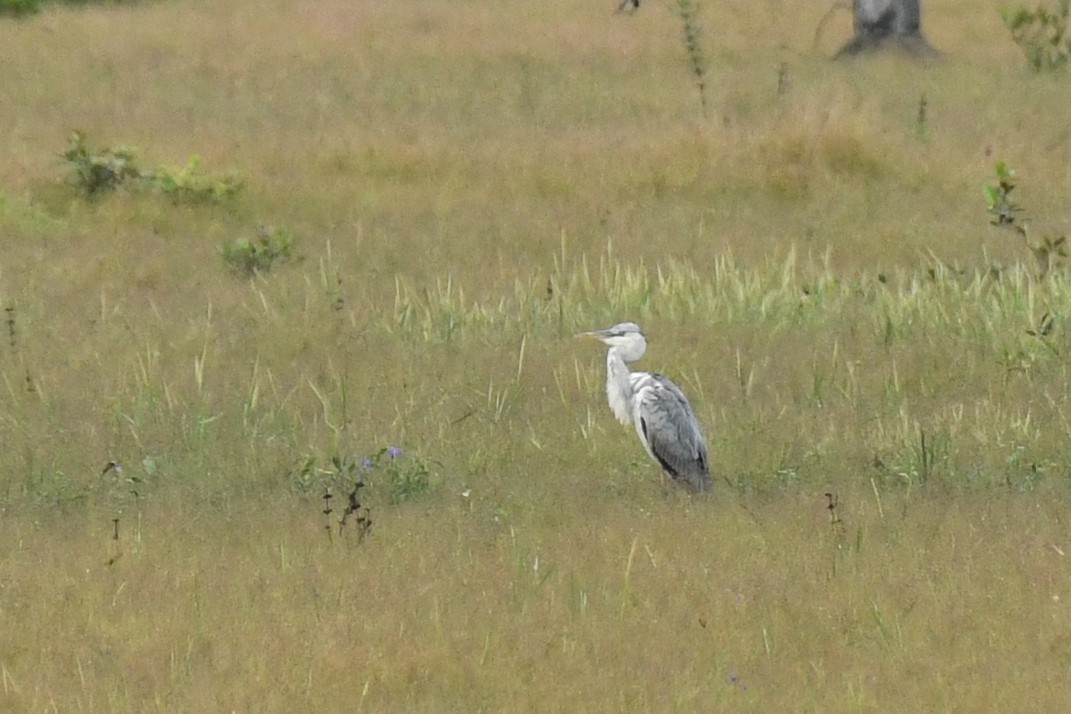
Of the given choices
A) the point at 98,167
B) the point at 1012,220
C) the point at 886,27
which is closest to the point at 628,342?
the point at 1012,220

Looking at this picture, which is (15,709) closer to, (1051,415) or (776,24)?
(1051,415)

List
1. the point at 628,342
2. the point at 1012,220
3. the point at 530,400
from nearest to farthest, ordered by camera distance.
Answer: the point at 628,342 → the point at 530,400 → the point at 1012,220

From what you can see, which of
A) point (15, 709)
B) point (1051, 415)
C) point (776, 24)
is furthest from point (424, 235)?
point (776, 24)

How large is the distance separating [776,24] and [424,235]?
11.7m

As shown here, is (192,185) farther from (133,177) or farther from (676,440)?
(676,440)

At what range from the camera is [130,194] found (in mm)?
12492

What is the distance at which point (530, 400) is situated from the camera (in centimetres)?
797

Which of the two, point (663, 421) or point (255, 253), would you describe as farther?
point (255, 253)

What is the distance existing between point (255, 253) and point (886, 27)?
10.5 metres

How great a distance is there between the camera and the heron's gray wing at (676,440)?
6488 millimetres

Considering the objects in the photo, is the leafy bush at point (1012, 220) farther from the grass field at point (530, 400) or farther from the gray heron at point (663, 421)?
the gray heron at point (663, 421)

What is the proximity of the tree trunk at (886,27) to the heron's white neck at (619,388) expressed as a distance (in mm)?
12640

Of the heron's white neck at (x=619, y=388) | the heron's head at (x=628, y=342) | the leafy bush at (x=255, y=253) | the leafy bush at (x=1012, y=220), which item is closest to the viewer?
the heron's white neck at (x=619, y=388)

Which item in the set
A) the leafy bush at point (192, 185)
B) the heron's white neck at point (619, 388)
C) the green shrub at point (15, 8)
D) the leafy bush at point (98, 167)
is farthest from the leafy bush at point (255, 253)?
the green shrub at point (15, 8)
